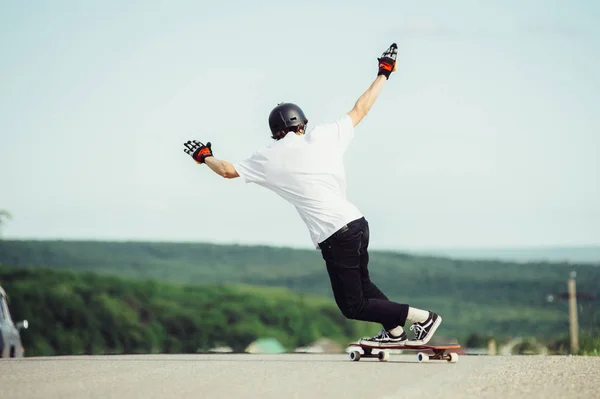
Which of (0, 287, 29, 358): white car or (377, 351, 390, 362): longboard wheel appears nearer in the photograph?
(377, 351, 390, 362): longboard wheel

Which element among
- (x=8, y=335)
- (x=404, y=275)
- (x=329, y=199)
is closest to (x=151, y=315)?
(x=404, y=275)

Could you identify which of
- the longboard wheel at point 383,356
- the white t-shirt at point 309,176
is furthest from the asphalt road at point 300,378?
the white t-shirt at point 309,176

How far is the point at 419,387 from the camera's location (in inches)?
275

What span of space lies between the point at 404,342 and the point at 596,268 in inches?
5171

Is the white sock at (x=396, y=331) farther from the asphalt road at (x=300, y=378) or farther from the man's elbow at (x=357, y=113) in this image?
the man's elbow at (x=357, y=113)

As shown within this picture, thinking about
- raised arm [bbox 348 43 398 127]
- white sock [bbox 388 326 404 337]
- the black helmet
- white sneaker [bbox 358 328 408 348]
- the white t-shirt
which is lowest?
white sneaker [bbox 358 328 408 348]

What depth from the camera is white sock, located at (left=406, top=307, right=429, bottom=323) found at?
920 centimetres

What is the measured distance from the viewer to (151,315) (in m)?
102

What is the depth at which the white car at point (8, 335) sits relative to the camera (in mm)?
13727

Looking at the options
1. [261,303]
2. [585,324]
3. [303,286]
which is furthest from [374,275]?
[585,324]

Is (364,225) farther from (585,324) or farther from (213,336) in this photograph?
(213,336)

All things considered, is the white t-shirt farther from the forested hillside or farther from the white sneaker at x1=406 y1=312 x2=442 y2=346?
the forested hillside

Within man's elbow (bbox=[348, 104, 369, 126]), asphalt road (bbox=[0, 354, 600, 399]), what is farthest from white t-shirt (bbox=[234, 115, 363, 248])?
asphalt road (bbox=[0, 354, 600, 399])

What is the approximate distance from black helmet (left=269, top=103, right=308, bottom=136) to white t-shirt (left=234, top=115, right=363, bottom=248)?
0.36 feet
